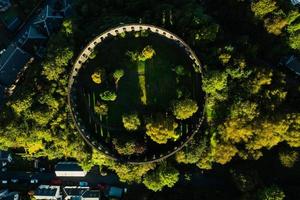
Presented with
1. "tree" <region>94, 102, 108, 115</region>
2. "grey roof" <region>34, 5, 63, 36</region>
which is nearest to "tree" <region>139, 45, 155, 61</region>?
"tree" <region>94, 102, 108, 115</region>

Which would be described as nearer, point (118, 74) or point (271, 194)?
point (271, 194)

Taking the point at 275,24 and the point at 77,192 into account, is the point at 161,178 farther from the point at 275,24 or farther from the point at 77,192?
the point at 275,24

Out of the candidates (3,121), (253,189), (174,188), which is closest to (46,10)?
(3,121)

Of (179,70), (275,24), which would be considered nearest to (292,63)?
(275,24)

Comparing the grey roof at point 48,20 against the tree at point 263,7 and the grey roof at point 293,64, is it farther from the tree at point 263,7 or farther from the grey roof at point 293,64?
the grey roof at point 293,64

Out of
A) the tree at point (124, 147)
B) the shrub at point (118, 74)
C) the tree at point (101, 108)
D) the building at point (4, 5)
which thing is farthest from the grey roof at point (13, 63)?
the tree at point (124, 147)

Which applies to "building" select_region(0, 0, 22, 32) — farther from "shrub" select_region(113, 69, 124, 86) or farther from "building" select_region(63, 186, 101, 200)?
"building" select_region(63, 186, 101, 200)
